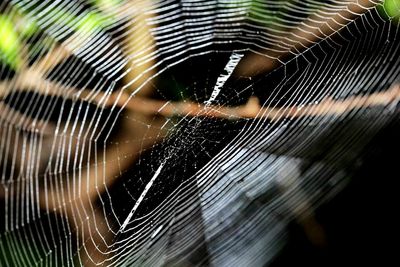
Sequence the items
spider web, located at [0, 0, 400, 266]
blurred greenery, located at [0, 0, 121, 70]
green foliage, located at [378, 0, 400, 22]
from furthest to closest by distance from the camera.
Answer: green foliage, located at [378, 0, 400, 22] → blurred greenery, located at [0, 0, 121, 70] → spider web, located at [0, 0, 400, 266]

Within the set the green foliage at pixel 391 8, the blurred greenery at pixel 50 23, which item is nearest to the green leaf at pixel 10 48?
the blurred greenery at pixel 50 23

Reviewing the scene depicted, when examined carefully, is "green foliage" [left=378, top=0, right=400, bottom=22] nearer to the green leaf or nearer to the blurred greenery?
the blurred greenery

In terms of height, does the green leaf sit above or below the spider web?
above

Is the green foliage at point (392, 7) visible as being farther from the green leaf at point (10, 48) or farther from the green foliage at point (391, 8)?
the green leaf at point (10, 48)

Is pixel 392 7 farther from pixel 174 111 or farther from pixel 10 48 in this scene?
pixel 10 48

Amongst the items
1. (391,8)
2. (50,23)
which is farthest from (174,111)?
(391,8)

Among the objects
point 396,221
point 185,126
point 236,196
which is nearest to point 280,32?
point 185,126

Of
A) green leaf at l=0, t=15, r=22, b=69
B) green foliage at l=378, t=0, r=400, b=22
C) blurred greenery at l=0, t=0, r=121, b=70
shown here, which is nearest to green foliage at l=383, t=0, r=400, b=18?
green foliage at l=378, t=0, r=400, b=22

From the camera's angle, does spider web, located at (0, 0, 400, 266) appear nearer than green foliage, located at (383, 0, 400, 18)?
Yes
